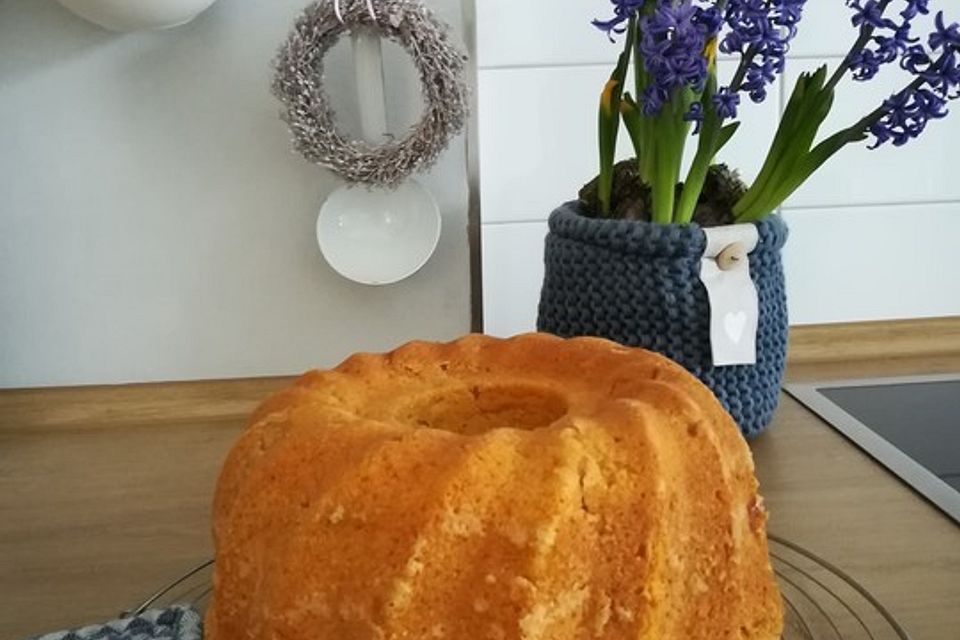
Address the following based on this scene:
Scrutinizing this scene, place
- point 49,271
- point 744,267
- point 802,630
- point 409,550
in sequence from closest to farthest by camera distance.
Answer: point 409,550, point 802,630, point 744,267, point 49,271

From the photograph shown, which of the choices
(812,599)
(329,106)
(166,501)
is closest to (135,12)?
(329,106)

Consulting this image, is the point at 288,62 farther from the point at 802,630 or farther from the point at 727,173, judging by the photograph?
the point at 802,630

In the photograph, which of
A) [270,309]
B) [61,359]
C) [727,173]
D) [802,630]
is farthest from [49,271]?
[802,630]

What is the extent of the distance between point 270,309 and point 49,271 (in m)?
0.20

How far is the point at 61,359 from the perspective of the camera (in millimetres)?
919

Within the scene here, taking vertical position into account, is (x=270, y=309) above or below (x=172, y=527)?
above

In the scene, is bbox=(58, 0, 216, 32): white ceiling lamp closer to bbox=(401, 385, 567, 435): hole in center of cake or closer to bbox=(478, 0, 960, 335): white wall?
bbox=(478, 0, 960, 335): white wall

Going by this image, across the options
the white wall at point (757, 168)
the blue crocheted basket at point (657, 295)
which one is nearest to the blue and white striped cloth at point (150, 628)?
the blue crocheted basket at point (657, 295)

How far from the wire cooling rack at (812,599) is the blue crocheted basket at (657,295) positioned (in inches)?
5.3

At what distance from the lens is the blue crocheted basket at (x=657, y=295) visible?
2.27 feet

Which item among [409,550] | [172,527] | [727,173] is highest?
[727,173]

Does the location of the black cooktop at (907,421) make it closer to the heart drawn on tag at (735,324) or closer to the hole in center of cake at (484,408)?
the heart drawn on tag at (735,324)

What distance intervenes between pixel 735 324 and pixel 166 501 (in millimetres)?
442

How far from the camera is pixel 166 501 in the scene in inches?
30.0
